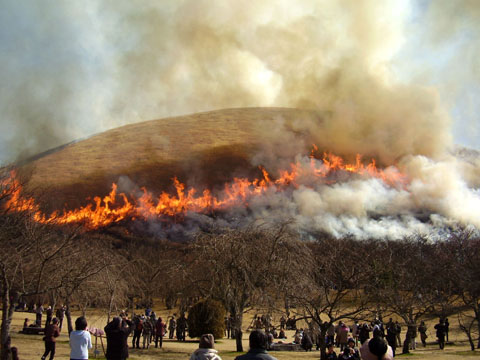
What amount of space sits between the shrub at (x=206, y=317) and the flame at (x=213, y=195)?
128 feet

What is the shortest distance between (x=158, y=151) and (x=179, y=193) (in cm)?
849

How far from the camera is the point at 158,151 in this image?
68.1 metres

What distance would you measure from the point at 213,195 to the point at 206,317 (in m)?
44.2

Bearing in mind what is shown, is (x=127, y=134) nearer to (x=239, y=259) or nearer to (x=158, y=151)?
(x=158, y=151)

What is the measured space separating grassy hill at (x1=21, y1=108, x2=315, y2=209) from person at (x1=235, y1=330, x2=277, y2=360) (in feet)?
Answer: 184

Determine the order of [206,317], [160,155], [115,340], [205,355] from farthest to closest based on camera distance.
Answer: [160,155] → [206,317] → [115,340] → [205,355]

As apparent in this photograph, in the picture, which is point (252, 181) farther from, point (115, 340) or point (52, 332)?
point (115, 340)

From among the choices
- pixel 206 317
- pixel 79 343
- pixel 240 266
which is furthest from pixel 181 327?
pixel 79 343

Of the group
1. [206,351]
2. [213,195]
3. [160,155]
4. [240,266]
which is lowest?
[206,351]

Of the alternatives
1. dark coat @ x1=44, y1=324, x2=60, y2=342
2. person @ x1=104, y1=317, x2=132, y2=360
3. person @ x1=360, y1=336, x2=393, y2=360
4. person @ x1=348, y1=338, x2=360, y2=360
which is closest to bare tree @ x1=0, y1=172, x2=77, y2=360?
dark coat @ x1=44, y1=324, x2=60, y2=342

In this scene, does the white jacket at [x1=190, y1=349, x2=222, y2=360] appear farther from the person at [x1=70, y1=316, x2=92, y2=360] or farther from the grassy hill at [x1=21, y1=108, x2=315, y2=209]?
the grassy hill at [x1=21, y1=108, x2=315, y2=209]

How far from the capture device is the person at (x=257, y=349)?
15.8 feet

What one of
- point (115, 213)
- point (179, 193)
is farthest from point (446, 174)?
point (115, 213)

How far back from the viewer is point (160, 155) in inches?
2655
